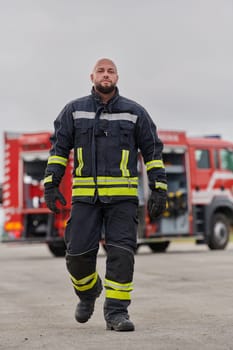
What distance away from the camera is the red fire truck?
64.2 feet

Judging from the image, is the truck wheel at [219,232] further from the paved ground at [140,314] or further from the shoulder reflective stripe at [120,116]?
the shoulder reflective stripe at [120,116]

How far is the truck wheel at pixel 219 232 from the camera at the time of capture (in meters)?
20.8

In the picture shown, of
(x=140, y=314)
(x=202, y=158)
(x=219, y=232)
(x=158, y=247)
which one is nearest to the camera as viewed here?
(x=140, y=314)

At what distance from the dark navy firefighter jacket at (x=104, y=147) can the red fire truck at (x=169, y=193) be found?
1238 centimetres

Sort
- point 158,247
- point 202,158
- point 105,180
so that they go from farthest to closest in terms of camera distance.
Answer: point 158,247 → point 202,158 → point 105,180

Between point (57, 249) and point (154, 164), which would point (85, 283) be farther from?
point (57, 249)

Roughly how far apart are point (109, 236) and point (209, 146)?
14.7m

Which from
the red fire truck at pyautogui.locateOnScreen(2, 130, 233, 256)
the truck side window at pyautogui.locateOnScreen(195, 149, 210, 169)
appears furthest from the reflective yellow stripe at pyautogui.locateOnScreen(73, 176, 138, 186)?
the truck side window at pyautogui.locateOnScreen(195, 149, 210, 169)

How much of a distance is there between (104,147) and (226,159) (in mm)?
14961

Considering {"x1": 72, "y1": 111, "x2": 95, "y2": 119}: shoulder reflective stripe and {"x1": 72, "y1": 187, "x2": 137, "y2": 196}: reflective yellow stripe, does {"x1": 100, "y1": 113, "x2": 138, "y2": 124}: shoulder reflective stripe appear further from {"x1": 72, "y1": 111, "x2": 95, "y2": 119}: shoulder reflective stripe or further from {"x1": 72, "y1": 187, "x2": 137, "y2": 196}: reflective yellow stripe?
{"x1": 72, "y1": 187, "x2": 137, "y2": 196}: reflective yellow stripe

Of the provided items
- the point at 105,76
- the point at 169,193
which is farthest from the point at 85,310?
the point at 169,193

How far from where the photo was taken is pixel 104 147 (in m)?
6.45

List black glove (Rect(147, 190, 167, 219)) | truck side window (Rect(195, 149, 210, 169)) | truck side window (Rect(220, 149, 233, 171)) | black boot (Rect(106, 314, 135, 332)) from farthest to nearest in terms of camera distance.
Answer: truck side window (Rect(220, 149, 233, 171)), truck side window (Rect(195, 149, 210, 169)), black glove (Rect(147, 190, 167, 219)), black boot (Rect(106, 314, 135, 332))

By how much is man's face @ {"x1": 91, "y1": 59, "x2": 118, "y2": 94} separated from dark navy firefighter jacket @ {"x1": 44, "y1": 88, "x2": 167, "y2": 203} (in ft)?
0.24
